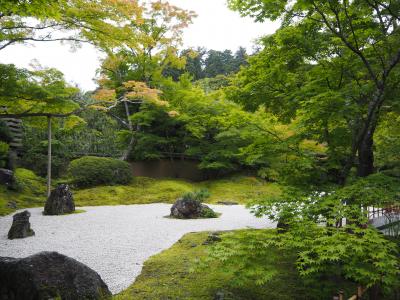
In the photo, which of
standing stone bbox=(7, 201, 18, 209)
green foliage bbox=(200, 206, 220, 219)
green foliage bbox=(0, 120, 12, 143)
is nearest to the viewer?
green foliage bbox=(200, 206, 220, 219)

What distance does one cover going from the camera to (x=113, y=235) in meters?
7.18

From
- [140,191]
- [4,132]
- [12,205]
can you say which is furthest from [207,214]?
[4,132]

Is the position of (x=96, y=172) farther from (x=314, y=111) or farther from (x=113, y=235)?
(x=314, y=111)

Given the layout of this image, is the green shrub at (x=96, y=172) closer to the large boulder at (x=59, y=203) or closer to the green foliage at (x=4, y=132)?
→ the green foliage at (x=4, y=132)

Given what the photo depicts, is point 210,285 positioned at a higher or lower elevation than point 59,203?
lower

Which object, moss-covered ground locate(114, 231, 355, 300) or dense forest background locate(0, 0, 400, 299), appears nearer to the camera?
dense forest background locate(0, 0, 400, 299)

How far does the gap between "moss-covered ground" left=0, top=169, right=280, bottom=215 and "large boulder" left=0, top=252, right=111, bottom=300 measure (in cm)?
776

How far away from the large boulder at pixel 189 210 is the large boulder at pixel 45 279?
6.18 meters

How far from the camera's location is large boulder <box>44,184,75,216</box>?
971 cm

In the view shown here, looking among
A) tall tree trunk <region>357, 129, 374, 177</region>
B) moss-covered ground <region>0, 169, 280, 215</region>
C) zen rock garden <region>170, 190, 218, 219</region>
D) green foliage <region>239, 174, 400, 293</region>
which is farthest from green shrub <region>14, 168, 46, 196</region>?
tall tree trunk <region>357, 129, 374, 177</region>

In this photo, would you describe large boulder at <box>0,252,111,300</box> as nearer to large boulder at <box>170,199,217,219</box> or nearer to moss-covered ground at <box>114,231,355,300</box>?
moss-covered ground at <box>114,231,355,300</box>

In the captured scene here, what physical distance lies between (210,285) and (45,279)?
1.89 m

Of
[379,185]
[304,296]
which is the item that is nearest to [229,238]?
[304,296]

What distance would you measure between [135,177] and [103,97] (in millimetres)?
5928
